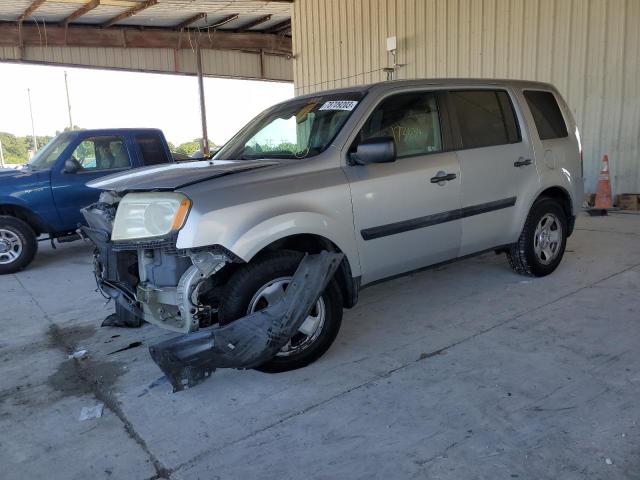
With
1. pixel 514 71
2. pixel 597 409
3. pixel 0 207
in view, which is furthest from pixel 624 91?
pixel 0 207

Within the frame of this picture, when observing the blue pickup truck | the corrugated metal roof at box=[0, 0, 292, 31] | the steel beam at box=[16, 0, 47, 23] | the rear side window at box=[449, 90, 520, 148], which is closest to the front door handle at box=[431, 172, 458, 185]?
the rear side window at box=[449, 90, 520, 148]

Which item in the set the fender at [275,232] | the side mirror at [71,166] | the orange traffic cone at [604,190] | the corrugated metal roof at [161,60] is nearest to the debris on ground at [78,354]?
the fender at [275,232]

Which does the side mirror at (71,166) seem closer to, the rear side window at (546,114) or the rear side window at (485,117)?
the rear side window at (485,117)

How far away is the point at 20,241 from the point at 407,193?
5282 mm

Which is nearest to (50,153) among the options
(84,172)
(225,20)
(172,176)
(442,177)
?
(84,172)

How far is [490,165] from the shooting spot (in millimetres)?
4488

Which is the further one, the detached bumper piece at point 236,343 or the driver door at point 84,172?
the driver door at point 84,172

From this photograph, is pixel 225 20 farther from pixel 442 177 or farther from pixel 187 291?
pixel 187 291

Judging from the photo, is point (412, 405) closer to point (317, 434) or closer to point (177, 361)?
point (317, 434)

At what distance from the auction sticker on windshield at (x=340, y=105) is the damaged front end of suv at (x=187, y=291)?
1.23 m

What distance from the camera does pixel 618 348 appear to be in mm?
3539

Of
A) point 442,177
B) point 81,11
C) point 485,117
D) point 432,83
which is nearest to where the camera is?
point 442,177

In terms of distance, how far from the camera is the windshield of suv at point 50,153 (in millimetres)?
7164

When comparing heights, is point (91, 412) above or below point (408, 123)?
below
